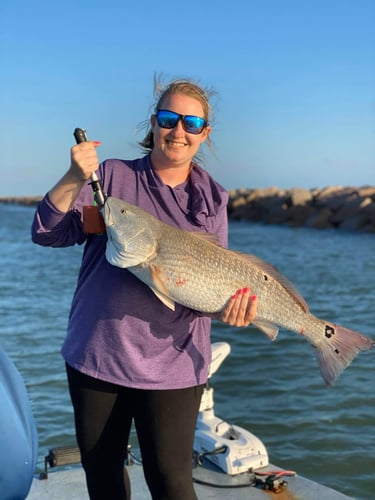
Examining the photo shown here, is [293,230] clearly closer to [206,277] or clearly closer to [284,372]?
[284,372]

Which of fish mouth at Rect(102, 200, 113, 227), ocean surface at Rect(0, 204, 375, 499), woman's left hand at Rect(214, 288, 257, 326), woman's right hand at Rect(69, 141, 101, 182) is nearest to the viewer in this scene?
woman's right hand at Rect(69, 141, 101, 182)

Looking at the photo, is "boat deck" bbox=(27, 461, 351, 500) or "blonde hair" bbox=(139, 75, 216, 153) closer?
"blonde hair" bbox=(139, 75, 216, 153)

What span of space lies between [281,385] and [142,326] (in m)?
5.71

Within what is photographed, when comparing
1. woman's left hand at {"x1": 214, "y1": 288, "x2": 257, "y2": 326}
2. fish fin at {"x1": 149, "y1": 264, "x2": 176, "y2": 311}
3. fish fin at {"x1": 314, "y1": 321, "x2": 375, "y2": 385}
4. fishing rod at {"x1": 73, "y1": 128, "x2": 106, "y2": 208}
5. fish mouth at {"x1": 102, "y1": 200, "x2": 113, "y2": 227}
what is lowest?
fish fin at {"x1": 314, "y1": 321, "x2": 375, "y2": 385}

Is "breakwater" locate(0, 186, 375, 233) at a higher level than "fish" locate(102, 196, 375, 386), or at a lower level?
lower

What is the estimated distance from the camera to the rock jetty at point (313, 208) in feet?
117

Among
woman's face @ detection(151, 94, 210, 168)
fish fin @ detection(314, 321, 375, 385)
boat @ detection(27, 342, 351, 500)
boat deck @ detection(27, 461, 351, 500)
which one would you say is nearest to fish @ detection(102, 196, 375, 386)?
fish fin @ detection(314, 321, 375, 385)

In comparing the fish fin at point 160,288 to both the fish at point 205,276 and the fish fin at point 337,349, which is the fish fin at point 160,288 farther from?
the fish fin at point 337,349

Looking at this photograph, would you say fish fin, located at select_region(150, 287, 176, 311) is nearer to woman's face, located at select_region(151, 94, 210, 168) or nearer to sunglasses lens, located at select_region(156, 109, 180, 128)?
woman's face, located at select_region(151, 94, 210, 168)

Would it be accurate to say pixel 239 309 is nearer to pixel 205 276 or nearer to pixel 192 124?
pixel 205 276

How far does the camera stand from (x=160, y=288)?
257 cm

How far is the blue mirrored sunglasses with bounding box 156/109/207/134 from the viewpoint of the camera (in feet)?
8.80

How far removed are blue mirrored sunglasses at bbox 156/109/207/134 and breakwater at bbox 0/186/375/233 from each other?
1249 inches

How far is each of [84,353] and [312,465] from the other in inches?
150
